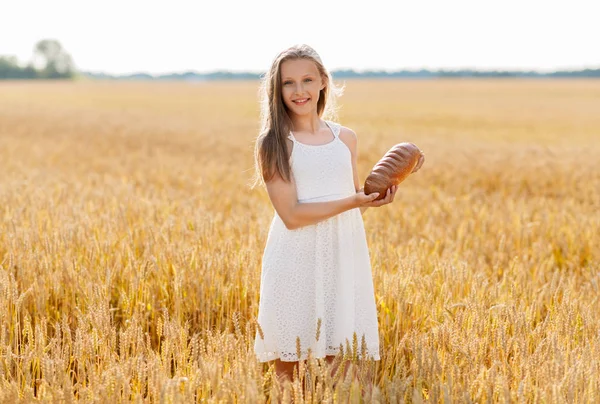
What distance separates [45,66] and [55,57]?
10.3 feet

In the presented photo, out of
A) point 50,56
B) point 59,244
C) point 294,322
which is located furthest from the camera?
point 50,56

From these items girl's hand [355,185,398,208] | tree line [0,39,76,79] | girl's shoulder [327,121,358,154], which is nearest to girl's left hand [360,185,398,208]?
girl's hand [355,185,398,208]

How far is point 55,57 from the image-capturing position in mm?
139375

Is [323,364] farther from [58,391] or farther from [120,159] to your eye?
[120,159]

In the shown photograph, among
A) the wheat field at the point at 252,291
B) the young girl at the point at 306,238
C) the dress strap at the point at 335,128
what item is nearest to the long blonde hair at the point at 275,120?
the young girl at the point at 306,238

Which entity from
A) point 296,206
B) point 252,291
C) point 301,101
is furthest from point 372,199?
point 252,291

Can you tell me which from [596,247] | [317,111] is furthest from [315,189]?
[596,247]

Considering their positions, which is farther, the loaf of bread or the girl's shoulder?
the girl's shoulder

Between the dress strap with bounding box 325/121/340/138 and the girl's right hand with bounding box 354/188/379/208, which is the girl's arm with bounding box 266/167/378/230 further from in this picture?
the dress strap with bounding box 325/121/340/138

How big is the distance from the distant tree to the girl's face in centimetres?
14300

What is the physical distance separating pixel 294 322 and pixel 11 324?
1626 mm

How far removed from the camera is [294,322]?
314 cm

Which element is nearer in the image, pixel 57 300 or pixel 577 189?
pixel 57 300

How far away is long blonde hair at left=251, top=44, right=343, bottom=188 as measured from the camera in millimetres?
3125
